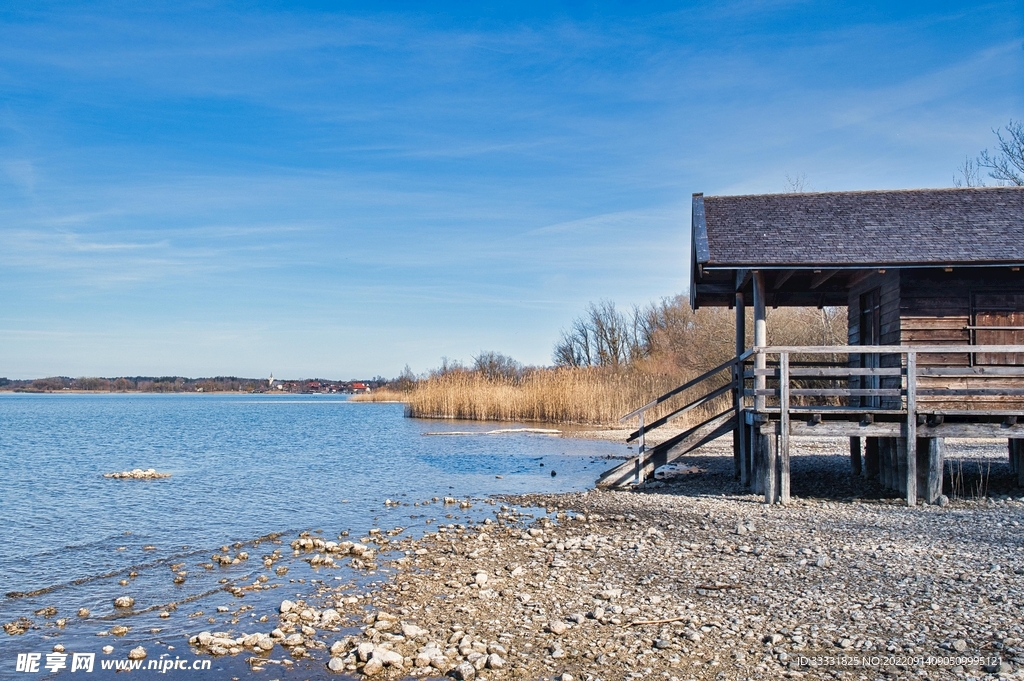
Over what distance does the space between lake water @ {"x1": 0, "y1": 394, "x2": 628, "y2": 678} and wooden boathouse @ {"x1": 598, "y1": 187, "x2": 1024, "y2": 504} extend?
19.3 feet

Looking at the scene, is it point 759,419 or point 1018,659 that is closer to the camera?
point 1018,659

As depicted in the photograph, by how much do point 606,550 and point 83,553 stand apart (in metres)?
7.69

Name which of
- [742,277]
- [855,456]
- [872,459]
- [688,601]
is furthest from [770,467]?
[688,601]

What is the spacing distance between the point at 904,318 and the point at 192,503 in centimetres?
1401

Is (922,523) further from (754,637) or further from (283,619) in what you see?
(283,619)

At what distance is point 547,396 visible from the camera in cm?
3725

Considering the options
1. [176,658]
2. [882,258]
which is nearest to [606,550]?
[176,658]

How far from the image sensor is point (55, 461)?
2586 centimetres

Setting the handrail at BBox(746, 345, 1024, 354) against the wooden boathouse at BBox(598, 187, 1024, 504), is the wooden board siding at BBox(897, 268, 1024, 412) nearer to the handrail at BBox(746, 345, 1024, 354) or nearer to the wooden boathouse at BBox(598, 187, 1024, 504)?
the wooden boathouse at BBox(598, 187, 1024, 504)

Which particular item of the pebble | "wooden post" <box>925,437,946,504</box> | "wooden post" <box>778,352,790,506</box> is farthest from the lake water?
"wooden post" <box>925,437,946,504</box>

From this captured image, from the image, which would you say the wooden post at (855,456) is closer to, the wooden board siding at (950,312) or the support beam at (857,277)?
the support beam at (857,277)

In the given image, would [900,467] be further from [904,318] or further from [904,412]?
[904,318]

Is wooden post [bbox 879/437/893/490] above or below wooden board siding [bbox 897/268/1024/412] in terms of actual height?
below

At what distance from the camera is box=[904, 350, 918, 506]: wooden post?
1299cm
